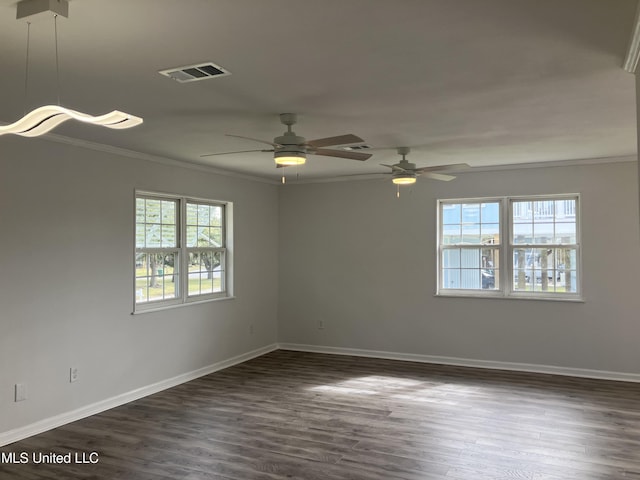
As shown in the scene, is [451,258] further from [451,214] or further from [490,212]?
[490,212]

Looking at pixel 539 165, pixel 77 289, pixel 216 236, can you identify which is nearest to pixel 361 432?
pixel 77 289

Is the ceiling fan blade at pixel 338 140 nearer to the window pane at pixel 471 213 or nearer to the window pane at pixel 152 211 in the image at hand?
the window pane at pixel 152 211

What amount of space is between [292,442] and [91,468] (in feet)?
4.78

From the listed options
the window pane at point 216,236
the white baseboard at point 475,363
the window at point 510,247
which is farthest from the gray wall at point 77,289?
the window at point 510,247

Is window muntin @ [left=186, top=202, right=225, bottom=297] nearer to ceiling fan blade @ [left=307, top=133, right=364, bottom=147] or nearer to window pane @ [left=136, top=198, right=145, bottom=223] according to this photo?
window pane @ [left=136, top=198, right=145, bottom=223]

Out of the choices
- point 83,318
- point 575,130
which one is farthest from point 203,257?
point 575,130

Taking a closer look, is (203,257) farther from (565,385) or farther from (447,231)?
(565,385)

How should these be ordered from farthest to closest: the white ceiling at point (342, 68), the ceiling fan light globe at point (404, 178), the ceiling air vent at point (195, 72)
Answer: the ceiling fan light globe at point (404, 178), the ceiling air vent at point (195, 72), the white ceiling at point (342, 68)

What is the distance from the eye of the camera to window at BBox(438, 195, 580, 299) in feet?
20.6

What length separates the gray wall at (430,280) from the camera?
19.4 feet

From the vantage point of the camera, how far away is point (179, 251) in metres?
6.00

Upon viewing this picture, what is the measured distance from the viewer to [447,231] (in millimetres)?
6875

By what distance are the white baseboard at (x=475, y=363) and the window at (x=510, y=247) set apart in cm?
87

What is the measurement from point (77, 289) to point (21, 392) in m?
0.97
